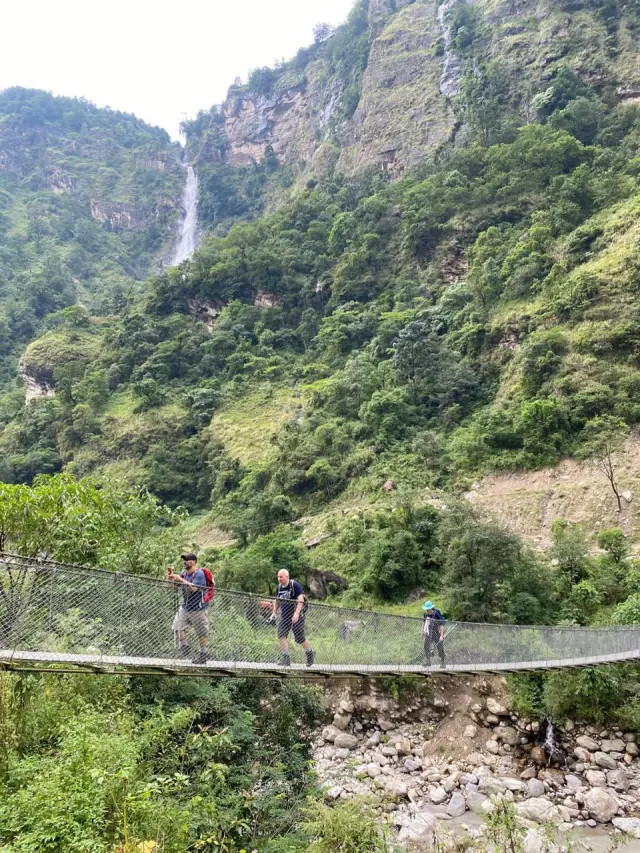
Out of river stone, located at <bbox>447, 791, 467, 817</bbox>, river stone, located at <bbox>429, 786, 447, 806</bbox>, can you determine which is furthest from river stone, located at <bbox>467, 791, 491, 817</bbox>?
river stone, located at <bbox>429, 786, 447, 806</bbox>

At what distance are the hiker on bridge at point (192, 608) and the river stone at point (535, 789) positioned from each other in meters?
5.61

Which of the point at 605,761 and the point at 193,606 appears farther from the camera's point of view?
the point at 605,761

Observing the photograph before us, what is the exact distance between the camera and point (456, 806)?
698cm

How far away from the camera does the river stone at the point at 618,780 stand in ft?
23.5

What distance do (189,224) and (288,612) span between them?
6626 centimetres

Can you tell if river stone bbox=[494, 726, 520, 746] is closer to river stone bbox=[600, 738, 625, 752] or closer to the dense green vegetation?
the dense green vegetation

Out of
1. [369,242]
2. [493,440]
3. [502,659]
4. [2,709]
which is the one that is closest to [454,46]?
[369,242]

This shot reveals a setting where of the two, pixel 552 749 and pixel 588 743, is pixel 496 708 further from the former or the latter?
pixel 588 743

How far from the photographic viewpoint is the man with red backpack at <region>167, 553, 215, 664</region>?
14.7ft

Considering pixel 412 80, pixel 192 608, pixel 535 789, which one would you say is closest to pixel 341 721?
pixel 535 789

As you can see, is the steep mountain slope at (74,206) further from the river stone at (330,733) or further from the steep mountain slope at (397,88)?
the river stone at (330,733)

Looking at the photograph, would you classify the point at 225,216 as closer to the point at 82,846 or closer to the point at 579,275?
the point at 579,275

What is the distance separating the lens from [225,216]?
58.5m

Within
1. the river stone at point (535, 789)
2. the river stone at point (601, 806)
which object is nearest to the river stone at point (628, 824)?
the river stone at point (601, 806)
